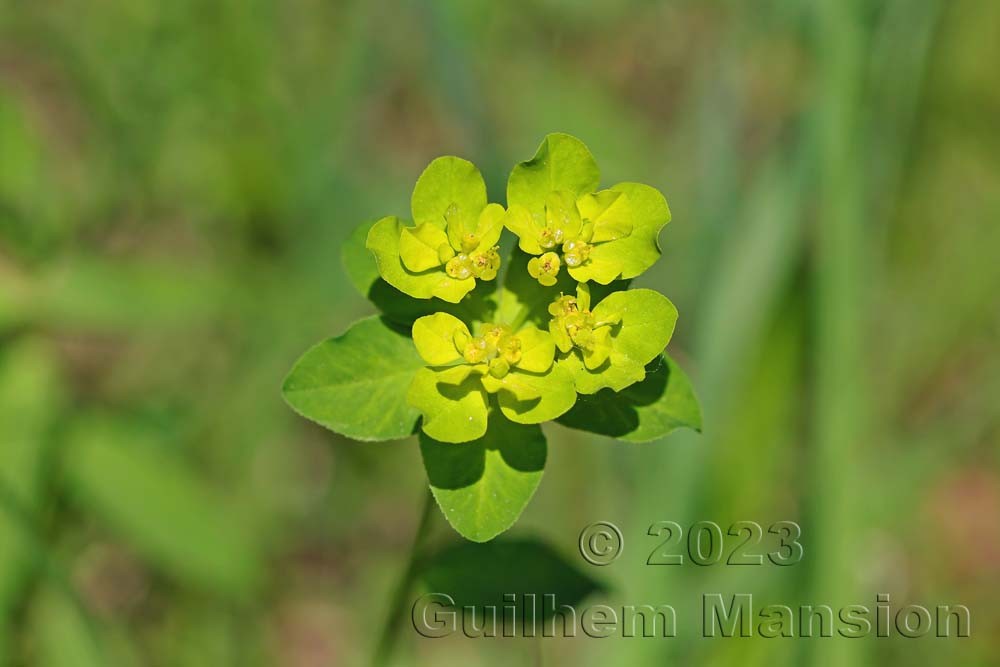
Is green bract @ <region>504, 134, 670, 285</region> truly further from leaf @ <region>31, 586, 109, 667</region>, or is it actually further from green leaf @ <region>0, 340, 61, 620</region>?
green leaf @ <region>0, 340, 61, 620</region>

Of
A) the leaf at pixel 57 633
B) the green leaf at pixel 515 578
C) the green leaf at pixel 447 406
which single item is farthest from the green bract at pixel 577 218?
the leaf at pixel 57 633

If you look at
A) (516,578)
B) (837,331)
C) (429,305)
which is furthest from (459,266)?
(837,331)

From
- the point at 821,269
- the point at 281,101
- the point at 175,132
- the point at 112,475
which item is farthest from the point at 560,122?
the point at 112,475

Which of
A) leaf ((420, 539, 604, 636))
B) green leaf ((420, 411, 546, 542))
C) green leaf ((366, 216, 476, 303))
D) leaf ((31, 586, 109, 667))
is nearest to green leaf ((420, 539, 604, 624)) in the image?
leaf ((420, 539, 604, 636))

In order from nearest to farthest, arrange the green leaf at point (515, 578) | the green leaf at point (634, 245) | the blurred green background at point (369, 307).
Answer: the green leaf at point (634, 245) → the green leaf at point (515, 578) → the blurred green background at point (369, 307)

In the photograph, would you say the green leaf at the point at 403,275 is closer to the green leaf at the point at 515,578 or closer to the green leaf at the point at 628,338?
the green leaf at the point at 628,338

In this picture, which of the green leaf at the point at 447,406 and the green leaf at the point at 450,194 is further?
the green leaf at the point at 450,194
